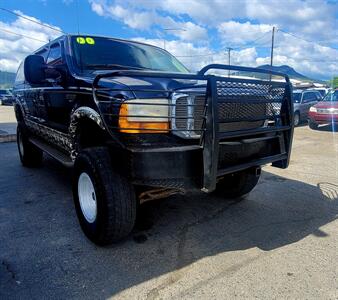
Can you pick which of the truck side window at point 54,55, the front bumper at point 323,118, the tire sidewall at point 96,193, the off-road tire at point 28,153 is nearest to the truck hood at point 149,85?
the tire sidewall at point 96,193

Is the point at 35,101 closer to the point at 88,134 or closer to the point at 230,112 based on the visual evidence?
the point at 88,134

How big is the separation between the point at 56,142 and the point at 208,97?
2694 mm

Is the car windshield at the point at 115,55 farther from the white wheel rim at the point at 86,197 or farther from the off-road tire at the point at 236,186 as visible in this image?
the off-road tire at the point at 236,186

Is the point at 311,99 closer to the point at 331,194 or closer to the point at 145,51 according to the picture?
the point at 331,194

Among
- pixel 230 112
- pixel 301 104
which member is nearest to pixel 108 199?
pixel 230 112

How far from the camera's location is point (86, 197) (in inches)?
125

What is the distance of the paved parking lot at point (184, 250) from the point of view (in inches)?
91.8

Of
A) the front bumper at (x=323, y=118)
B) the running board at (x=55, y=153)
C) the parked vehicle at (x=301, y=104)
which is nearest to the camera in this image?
the running board at (x=55, y=153)

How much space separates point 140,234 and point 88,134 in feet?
3.88

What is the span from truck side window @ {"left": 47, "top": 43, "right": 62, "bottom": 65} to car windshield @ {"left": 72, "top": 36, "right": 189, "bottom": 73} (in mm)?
323

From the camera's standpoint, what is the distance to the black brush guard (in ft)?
8.05

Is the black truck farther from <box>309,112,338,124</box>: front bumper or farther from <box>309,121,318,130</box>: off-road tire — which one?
<box>309,121,318,130</box>: off-road tire

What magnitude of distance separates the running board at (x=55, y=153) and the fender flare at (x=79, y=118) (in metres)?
0.25

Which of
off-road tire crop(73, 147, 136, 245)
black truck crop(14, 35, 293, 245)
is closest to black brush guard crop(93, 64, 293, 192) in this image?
black truck crop(14, 35, 293, 245)
